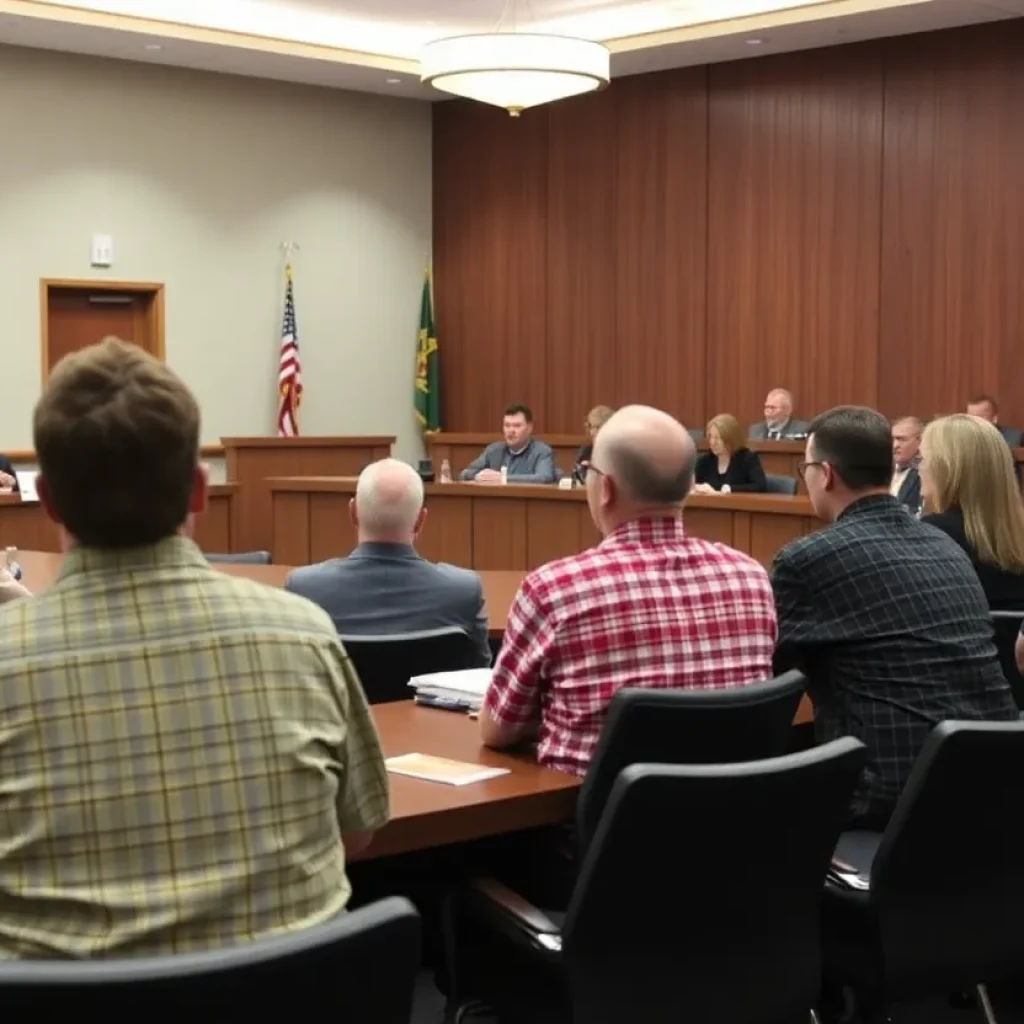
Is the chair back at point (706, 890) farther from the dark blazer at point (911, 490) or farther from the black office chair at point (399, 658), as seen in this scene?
the dark blazer at point (911, 490)

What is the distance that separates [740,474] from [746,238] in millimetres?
2919

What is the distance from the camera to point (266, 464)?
1080 cm

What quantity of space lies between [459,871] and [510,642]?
0.71 metres

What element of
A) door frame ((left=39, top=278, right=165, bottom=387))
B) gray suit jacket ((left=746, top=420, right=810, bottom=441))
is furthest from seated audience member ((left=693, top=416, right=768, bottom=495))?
door frame ((left=39, top=278, right=165, bottom=387))

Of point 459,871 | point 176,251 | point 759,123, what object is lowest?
point 459,871

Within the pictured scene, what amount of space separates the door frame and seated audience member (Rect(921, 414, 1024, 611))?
854cm

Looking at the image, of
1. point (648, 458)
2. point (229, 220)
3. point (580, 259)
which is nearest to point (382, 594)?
point (648, 458)

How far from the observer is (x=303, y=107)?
13.1m

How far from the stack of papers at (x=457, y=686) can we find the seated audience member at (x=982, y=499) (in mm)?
1405

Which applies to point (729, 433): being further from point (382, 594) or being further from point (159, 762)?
point (159, 762)

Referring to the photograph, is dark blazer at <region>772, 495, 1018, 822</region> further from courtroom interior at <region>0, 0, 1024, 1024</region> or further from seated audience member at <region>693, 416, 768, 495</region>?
seated audience member at <region>693, 416, 768, 495</region>

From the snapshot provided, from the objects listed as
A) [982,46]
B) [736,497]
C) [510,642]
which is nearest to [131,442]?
[510,642]

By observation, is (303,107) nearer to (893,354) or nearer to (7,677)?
(893,354)

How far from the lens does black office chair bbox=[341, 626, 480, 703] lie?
146 inches
